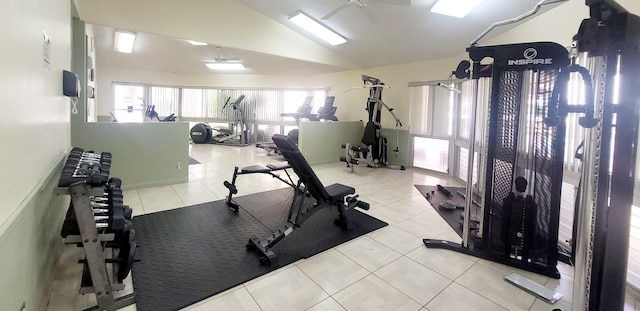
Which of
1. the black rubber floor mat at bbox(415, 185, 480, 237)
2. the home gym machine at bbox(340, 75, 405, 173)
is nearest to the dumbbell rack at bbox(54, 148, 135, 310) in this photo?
the black rubber floor mat at bbox(415, 185, 480, 237)

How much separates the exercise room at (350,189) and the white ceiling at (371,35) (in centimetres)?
4

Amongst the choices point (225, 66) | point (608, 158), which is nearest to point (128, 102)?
point (225, 66)

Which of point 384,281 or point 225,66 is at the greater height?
point 225,66

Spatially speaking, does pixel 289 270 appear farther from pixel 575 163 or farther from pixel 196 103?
pixel 196 103

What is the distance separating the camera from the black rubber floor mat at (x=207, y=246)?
1969 mm

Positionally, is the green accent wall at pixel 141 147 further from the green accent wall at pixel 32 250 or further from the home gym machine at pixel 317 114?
the home gym machine at pixel 317 114

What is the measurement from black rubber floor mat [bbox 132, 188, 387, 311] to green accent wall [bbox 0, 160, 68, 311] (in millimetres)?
506

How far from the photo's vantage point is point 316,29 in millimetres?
5660

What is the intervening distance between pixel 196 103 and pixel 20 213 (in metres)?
9.53

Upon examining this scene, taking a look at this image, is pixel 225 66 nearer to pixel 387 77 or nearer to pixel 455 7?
pixel 387 77

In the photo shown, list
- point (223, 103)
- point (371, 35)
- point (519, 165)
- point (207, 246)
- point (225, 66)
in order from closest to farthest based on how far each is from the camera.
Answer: point (519, 165)
point (207, 246)
point (371, 35)
point (225, 66)
point (223, 103)

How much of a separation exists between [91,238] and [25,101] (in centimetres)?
80

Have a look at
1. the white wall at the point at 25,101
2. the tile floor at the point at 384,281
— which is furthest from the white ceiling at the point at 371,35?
the white wall at the point at 25,101

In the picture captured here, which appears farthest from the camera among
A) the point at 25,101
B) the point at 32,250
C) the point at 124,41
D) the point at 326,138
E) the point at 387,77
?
the point at 387,77
